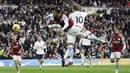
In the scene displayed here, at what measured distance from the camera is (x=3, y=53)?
43.3m

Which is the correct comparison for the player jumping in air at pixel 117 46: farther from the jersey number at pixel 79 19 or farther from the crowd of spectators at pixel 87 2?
the crowd of spectators at pixel 87 2

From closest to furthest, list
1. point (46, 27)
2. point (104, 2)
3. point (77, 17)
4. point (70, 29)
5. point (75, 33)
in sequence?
1. point (70, 29)
2. point (75, 33)
3. point (77, 17)
4. point (46, 27)
5. point (104, 2)

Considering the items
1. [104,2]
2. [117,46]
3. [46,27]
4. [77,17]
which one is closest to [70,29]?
[77,17]

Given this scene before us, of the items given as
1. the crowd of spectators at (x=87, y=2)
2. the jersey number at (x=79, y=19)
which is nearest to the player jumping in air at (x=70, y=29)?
the jersey number at (x=79, y=19)

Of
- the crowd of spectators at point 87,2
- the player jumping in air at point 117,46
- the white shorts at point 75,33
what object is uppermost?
the crowd of spectators at point 87,2

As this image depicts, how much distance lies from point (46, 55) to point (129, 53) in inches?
327

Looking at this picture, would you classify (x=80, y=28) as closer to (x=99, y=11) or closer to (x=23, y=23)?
(x=23, y=23)

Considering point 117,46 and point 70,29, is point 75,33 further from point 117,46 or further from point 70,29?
point 117,46

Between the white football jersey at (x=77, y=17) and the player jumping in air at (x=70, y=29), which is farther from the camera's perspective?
the white football jersey at (x=77, y=17)

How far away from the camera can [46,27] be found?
157 ft

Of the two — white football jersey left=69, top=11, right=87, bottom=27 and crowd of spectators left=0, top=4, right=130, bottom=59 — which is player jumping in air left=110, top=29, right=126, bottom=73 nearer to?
white football jersey left=69, top=11, right=87, bottom=27

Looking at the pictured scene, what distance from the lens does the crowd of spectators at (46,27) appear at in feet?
147

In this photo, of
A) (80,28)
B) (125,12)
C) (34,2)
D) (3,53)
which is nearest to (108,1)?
(125,12)

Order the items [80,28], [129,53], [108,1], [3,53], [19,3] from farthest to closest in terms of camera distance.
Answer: [108,1] → [19,3] → [129,53] → [3,53] → [80,28]
